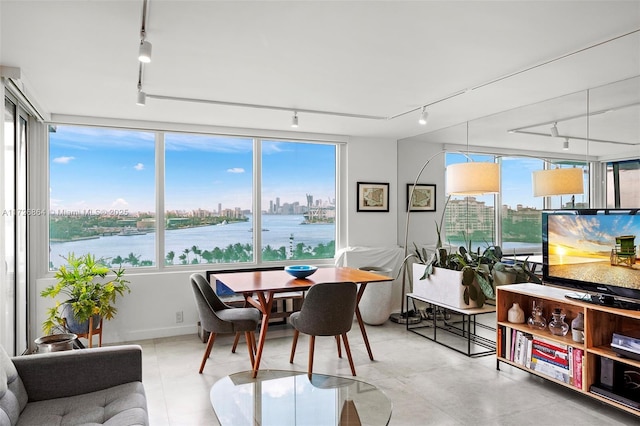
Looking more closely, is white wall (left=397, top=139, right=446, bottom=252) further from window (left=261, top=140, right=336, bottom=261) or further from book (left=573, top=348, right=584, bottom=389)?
book (left=573, top=348, right=584, bottom=389)

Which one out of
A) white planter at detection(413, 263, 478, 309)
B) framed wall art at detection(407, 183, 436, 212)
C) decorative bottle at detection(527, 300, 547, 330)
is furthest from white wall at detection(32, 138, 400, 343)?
decorative bottle at detection(527, 300, 547, 330)

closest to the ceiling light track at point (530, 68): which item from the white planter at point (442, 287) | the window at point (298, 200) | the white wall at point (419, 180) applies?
the white wall at point (419, 180)

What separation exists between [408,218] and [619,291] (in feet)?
9.29

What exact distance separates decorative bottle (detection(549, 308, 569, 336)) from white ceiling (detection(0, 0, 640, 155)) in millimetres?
1326

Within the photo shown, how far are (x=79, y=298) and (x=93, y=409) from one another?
2.17 m

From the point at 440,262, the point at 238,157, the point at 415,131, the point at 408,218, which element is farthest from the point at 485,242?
the point at 238,157

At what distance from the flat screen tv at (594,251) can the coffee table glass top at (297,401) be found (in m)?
1.82

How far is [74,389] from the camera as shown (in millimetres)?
2348

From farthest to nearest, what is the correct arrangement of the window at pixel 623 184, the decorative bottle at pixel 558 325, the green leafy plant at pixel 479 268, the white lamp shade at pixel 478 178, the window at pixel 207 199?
the window at pixel 207 199 < the green leafy plant at pixel 479 268 < the white lamp shade at pixel 478 178 < the decorative bottle at pixel 558 325 < the window at pixel 623 184

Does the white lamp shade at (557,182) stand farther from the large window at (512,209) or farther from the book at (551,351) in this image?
the book at (551,351)

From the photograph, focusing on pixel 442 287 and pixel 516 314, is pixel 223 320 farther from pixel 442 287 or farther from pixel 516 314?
pixel 516 314

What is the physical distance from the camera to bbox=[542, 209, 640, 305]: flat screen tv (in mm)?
2883

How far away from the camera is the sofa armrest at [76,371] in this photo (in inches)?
90.0

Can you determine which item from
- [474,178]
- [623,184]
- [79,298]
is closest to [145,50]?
[79,298]
